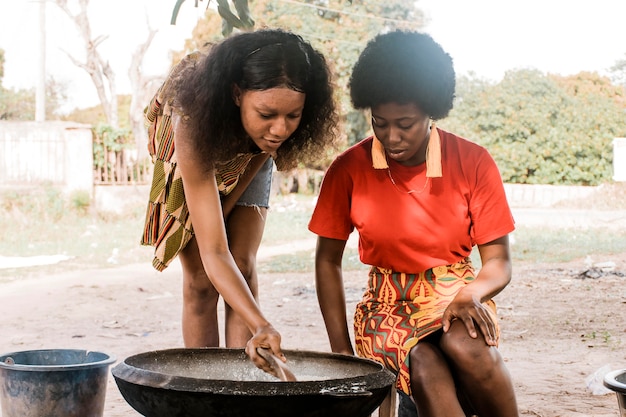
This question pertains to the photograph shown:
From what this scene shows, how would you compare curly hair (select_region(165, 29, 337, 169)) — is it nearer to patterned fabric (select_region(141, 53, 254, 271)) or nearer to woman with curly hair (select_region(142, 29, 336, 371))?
woman with curly hair (select_region(142, 29, 336, 371))

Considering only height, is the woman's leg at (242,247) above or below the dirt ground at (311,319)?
above

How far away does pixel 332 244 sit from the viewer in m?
2.86

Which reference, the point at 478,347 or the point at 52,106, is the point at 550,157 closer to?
the point at 478,347

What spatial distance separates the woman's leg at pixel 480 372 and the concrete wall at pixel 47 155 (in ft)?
42.6

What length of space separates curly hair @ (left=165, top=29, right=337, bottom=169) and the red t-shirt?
1.05 feet

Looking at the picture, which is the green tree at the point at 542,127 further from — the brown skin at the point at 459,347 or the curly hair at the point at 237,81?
the curly hair at the point at 237,81

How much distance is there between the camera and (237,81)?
2.57 metres

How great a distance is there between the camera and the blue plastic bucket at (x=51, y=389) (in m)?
2.98

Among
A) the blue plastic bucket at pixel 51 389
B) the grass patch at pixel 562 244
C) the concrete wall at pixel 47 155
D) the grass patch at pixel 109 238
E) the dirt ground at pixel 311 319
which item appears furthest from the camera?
the concrete wall at pixel 47 155

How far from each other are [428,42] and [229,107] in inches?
28.0

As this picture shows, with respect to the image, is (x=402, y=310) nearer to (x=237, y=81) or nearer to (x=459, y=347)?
(x=459, y=347)

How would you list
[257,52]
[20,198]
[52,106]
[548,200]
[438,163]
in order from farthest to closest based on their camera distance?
1. [52,106]
2. [548,200]
3. [20,198]
4. [438,163]
5. [257,52]

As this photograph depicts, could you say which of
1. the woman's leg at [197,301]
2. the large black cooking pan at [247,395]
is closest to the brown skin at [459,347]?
the large black cooking pan at [247,395]

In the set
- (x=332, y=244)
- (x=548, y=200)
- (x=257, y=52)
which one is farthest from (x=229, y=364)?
(x=548, y=200)
